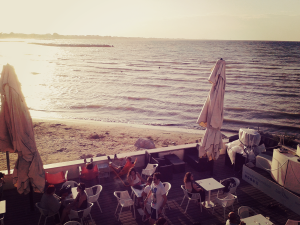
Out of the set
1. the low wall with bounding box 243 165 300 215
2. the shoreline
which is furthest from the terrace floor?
the shoreline

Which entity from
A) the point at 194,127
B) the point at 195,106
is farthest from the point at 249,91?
the point at 194,127

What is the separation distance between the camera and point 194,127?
18781 mm

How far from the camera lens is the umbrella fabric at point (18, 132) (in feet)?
16.9

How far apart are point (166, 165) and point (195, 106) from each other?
57.2 ft

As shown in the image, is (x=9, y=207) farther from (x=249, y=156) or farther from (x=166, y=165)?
(x=249, y=156)

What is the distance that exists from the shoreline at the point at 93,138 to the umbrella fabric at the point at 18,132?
5.81 metres

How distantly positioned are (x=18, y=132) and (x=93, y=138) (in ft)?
30.9

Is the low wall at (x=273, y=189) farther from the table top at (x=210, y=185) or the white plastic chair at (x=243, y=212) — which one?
the white plastic chair at (x=243, y=212)

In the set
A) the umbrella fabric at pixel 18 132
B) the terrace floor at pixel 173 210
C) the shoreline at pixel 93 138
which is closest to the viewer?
the umbrella fabric at pixel 18 132

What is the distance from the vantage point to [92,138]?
14.6 metres

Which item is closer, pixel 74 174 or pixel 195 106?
pixel 74 174

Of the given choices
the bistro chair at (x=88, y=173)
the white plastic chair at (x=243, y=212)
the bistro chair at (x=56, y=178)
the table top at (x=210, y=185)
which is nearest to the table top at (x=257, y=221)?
the white plastic chair at (x=243, y=212)

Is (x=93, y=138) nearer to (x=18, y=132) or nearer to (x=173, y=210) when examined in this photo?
(x=173, y=210)

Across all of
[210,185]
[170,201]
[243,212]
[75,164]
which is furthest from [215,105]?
[75,164]
